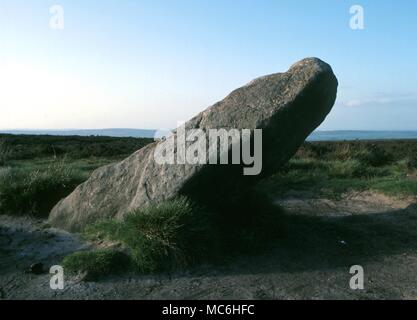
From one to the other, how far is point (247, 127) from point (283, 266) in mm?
1737

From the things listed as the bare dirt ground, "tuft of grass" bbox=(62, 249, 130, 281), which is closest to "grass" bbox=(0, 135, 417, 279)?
"tuft of grass" bbox=(62, 249, 130, 281)

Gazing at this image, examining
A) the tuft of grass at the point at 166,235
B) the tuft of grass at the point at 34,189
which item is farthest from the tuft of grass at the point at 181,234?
the tuft of grass at the point at 34,189

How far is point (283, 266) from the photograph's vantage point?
5.62 meters

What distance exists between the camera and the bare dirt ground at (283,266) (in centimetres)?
497

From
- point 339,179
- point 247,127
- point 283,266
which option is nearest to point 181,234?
point 283,266

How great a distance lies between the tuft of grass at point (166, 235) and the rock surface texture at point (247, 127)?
0.41 metres

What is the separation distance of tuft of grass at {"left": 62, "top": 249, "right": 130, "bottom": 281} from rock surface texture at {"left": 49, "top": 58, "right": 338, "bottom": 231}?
101cm

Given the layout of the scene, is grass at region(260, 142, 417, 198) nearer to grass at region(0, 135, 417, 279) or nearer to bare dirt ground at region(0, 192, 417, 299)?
grass at region(0, 135, 417, 279)

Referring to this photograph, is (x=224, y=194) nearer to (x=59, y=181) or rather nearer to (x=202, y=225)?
(x=202, y=225)

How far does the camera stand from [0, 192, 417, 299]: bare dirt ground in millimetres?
4973

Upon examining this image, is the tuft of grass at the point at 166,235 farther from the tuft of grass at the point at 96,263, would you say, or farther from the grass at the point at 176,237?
the tuft of grass at the point at 96,263

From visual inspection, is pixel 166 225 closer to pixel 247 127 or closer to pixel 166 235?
pixel 166 235

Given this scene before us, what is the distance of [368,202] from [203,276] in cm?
476
